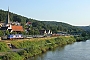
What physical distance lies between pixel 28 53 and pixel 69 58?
598cm

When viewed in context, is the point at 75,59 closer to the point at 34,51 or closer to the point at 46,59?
the point at 46,59

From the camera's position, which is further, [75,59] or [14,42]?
[14,42]

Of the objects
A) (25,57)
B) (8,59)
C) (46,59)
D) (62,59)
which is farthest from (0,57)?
(62,59)

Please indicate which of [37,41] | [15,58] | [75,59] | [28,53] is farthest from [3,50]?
[37,41]

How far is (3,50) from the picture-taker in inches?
1201

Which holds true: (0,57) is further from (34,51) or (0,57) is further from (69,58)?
(69,58)

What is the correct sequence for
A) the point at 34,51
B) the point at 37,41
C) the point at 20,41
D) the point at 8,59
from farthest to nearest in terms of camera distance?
1. the point at 37,41
2. the point at 20,41
3. the point at 34,51
4. the point at 8,59

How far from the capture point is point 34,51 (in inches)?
1275

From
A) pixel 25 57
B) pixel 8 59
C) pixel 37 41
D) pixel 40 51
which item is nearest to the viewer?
pixel 8 59

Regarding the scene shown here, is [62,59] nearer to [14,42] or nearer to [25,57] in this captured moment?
[25,57]

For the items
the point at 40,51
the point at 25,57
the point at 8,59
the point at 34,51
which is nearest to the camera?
the point at 8,59

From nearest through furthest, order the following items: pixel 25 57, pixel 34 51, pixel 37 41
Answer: pixel 25 57 → pixel 34 51 → pixel 37 41

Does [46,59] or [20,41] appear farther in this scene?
[20,41]

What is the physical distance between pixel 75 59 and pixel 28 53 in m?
6.72
